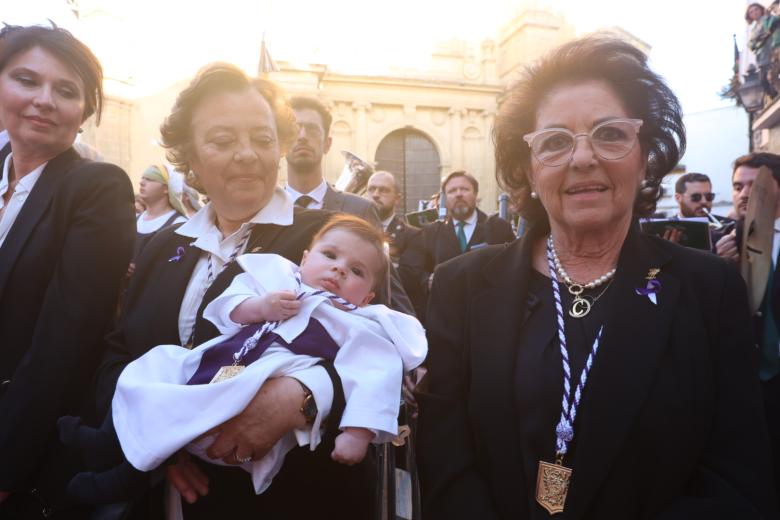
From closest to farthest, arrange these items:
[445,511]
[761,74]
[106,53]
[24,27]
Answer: [445,511] → [24,27] → [761,74] → [106,53]

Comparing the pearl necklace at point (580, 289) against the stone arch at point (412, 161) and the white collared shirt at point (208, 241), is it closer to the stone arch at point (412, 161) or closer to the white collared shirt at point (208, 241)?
the white collared shirt at point (208, 241)

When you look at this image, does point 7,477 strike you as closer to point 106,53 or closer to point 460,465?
point 460,465

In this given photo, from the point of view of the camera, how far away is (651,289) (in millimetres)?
1942

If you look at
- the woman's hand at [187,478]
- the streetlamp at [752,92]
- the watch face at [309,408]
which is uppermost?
the streetlamp at [752,92]

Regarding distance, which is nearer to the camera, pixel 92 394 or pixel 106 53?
pixel 92 394

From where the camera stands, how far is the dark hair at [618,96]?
2135 mm

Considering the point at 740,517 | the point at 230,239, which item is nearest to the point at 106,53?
the point at 230,239

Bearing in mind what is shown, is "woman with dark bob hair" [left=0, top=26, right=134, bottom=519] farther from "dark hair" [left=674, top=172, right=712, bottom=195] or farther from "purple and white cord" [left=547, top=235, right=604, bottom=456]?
"dark hair" [left=674, top=172, right=712, bottom=195]

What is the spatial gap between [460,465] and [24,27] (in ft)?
9.16

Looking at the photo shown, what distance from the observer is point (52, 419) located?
90.9 inches

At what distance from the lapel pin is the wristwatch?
3.93 ft

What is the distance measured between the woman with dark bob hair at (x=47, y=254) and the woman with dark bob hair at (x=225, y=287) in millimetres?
152

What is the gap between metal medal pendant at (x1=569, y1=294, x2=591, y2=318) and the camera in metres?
2.03

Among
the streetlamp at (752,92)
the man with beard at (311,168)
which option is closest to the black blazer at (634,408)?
the man with beard at (311,168)
